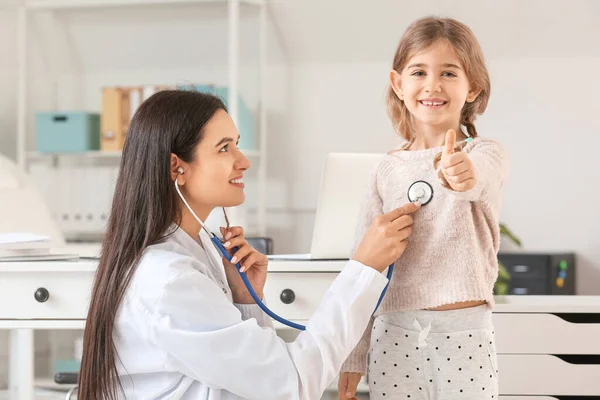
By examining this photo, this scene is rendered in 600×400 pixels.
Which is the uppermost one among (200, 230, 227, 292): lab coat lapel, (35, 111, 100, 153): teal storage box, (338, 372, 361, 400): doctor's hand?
(35, 111, 100, 153): teal storage box

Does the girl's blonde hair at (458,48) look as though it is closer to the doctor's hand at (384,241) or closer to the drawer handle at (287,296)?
the doctor's hand at (384,241)

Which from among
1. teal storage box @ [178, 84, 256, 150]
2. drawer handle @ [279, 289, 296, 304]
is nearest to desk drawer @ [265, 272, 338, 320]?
drawer handle @ [279, 289, 296, 304]

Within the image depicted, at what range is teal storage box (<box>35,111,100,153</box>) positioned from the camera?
429 centimetres

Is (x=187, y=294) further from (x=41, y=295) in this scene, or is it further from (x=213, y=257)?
(x=41, y=295)

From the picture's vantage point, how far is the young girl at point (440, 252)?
1316 millimetres

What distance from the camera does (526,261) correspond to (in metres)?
3.87

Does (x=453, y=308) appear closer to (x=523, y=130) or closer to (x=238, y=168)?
(x=238, y=168)

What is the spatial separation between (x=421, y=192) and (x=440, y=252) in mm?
104

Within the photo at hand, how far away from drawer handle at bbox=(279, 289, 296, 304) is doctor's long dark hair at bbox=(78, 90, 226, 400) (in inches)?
20.4

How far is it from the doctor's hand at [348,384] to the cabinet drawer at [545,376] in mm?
469

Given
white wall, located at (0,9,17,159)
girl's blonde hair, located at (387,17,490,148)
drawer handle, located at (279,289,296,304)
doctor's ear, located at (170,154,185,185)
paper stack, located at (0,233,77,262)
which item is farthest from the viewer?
white wall, located at (0,9,17,159)

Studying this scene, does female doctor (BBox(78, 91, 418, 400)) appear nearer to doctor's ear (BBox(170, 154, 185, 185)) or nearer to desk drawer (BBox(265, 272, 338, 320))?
doctor's ear (BBox(170, 154, 185, 185))

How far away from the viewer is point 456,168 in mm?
1207

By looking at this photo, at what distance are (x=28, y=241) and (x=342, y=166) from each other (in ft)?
2.44
